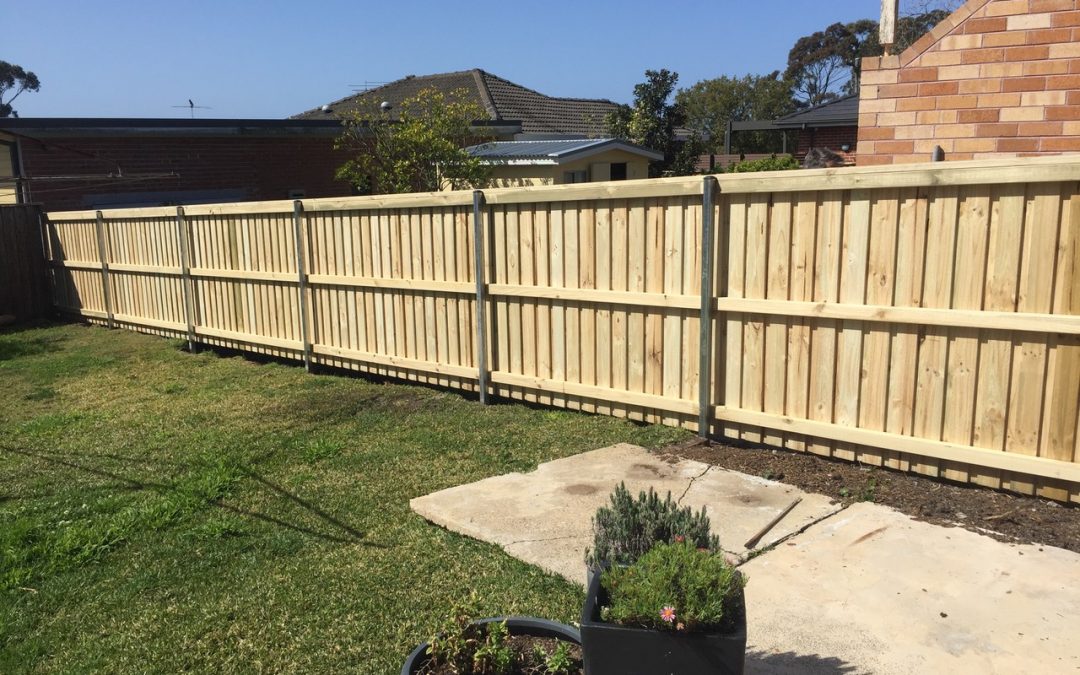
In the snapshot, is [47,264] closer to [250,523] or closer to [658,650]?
[250,523]

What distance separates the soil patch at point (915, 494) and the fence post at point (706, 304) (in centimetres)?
34

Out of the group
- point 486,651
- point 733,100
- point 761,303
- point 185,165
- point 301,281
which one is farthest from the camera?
point 733,100

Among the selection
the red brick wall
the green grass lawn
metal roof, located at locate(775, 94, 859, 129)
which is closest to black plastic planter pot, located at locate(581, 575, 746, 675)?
the green grass lawn

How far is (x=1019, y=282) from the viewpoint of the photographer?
4605 mm

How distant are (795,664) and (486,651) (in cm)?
121

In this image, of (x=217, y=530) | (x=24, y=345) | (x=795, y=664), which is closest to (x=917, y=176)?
Answer: (x=795, y=664)

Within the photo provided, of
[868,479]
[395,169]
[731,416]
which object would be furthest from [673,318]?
[395,169]

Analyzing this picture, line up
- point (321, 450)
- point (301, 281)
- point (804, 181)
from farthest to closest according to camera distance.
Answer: point (301, 281), point (321, 450), point (804, 181)

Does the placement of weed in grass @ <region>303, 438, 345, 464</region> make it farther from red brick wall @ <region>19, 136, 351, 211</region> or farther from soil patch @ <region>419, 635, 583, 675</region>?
red brick wall @ <region>19, 136, 351, 211</region>

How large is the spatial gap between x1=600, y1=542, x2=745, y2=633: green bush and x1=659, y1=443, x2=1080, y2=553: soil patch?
2.40 metres

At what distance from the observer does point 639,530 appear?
121 inches

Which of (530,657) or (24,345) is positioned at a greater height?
(530,657)

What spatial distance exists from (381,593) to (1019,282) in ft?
11.9

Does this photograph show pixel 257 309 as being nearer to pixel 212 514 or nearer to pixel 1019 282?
pixel 212 514
